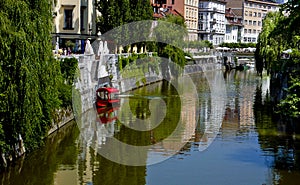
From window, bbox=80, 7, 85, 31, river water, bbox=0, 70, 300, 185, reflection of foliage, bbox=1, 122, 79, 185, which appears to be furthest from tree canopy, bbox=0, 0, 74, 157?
window, bbox=80, 7, 85, 31

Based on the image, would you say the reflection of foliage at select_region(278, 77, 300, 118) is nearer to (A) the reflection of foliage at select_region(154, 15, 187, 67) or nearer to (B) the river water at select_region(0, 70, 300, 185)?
(B) the river water at select_region(0, 70, 300, 185)

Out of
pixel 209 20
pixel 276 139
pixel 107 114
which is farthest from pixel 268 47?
pixel 209 20

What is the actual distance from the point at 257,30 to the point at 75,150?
372 ft

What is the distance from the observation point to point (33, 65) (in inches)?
818

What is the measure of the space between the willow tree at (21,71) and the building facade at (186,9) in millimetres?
65201

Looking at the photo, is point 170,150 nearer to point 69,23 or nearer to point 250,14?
point 69,23

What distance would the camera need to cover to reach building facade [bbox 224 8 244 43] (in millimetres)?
123300

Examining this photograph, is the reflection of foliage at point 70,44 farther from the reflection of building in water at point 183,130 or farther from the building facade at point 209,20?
the building facade at point 209,20

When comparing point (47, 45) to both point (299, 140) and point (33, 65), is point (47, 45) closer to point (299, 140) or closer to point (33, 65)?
point (33, 65)

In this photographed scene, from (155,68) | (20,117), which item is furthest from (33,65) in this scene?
(155,68)

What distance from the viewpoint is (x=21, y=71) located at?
62.8 feet

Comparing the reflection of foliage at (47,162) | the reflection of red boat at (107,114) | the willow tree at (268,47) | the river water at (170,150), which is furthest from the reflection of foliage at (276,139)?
the willow tree at (268,47)

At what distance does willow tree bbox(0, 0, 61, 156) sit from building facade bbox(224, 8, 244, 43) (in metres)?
102

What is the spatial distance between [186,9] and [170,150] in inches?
3050
